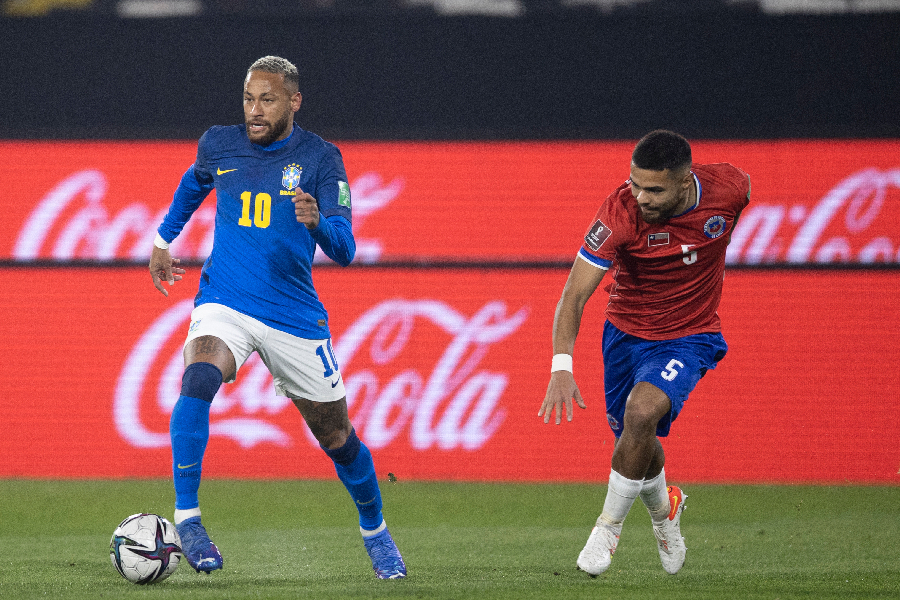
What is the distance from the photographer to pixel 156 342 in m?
9.56

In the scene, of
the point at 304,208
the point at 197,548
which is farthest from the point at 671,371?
the point at 197,548

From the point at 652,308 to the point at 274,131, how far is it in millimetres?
1789

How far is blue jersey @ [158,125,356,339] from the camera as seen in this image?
486 centimetres

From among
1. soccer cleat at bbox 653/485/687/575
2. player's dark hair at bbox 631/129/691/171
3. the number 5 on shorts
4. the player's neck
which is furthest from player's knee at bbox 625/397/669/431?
player's dark hair at bbox 631/129/691/171

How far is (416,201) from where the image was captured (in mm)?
9695

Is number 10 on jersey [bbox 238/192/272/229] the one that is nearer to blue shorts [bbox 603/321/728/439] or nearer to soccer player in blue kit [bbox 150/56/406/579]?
soccer player in blue kit [bbox 150/56/406/579]

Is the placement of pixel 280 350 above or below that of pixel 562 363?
below

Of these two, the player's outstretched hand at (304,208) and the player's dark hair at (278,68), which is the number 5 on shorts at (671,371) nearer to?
the player's outstretched hand at (304,208)

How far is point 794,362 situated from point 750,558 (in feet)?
12.3

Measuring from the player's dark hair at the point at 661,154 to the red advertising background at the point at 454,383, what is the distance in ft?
15.7

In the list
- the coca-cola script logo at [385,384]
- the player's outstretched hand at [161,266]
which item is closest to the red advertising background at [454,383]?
the coca-cola script logo at [385,384]

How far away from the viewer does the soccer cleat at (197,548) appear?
4.28 meters

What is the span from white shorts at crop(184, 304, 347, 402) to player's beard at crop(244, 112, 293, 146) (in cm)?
72

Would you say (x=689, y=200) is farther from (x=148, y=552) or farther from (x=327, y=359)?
(x=148, y=552)
